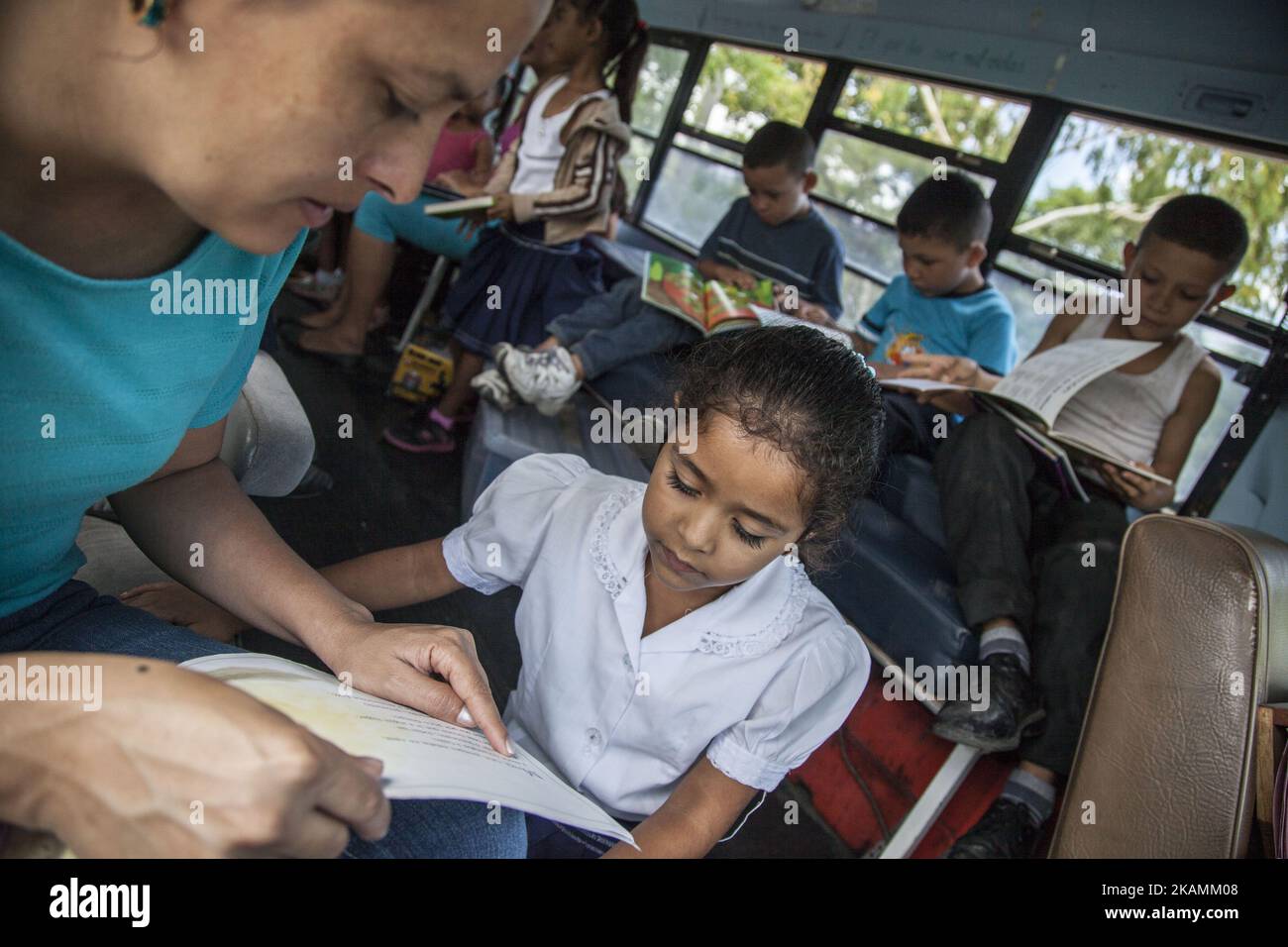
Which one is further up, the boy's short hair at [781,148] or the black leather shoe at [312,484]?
the boy's short hair at [781,148]

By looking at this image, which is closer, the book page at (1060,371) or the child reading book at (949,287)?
the book page at (1060,371)

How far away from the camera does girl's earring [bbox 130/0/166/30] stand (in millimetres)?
365

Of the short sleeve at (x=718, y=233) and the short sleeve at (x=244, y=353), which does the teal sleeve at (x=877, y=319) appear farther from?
the short sleeve at (x=244, y=353)

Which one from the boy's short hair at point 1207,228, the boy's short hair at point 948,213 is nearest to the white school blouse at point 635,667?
the boy's short hair at point 1207,228

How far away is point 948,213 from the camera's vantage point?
7.66 ft

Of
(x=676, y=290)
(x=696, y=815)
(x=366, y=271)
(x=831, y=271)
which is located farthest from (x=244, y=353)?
(x=831, y=271)

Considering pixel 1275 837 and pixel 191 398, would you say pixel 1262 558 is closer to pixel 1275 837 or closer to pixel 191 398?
pixel 1275 837

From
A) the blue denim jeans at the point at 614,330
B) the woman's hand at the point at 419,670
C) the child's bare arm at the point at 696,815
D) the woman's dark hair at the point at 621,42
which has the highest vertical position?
the woman's dark hair at the point at 621,42

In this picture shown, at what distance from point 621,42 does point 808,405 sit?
1.38m

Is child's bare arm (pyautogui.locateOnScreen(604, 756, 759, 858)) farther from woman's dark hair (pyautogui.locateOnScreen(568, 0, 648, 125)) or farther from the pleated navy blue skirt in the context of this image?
woman's dark hair (pyautogui.locateOnScreen(568, 0, 648, 125))

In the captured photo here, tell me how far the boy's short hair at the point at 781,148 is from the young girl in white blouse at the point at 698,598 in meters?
2.22
